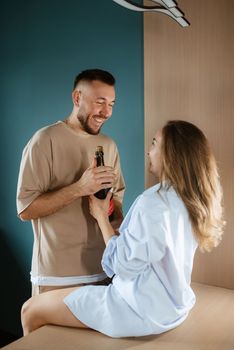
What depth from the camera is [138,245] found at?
4.62 feet

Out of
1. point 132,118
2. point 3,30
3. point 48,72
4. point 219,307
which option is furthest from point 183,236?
point 3,30

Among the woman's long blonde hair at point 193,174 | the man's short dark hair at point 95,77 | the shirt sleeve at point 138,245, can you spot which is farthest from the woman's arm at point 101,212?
the man's short dark hair at point 95,77

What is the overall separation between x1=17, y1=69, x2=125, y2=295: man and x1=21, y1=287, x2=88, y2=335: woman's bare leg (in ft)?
0.71

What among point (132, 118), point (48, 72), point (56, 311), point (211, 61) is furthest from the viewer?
point (48, 72)

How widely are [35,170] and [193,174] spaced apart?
0.67 meters

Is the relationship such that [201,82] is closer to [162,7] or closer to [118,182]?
[162,7]

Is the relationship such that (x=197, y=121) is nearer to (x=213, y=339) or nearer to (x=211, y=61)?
(x=211, y=61)

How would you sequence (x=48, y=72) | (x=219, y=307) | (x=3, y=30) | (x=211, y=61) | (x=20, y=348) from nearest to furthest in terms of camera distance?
(x=20, y=348) < (x=219, y=307) < (x=211, y=61) < (x=48, y=72) < (x=3, y=30)

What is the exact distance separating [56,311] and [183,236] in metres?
0.55

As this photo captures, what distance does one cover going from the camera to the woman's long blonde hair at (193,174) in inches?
57.4

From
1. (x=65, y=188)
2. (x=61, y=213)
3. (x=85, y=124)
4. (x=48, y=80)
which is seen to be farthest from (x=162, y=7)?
(x=48, y=80)

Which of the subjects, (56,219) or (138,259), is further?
(56,219)

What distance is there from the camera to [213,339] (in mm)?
1483

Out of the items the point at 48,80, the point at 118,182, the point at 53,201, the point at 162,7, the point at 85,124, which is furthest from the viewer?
the point at 48,80
